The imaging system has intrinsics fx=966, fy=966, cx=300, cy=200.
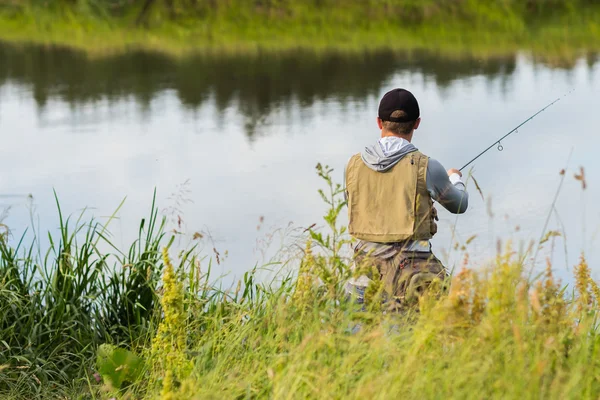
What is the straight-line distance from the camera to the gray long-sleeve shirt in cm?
415

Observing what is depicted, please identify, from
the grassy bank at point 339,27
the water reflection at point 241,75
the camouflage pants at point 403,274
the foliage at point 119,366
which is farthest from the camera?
the grassy bank at point 339,27

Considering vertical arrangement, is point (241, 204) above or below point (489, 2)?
below

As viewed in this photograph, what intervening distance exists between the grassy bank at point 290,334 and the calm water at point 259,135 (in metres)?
0.79

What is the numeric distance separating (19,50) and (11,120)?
248 inches

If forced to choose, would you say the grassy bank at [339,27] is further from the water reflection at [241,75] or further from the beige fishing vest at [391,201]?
the beige fishing vest at [391,201]

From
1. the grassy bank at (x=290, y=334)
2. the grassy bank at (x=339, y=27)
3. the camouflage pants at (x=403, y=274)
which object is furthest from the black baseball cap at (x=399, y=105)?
the grassy bank at (x=339, y=27)

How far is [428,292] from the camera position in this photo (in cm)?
387

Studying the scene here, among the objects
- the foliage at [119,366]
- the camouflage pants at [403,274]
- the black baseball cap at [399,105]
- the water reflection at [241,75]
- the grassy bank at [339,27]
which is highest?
the black baseball cap at [399,105]

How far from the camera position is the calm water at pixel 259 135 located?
825cm

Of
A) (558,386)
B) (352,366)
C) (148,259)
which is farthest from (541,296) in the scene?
(148,259)

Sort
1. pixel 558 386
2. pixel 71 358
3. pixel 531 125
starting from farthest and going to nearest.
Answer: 1. pixel 531 125
2. pixel 71 358
3. pixel 558 386

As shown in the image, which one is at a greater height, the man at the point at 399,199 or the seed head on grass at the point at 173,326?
the man at the point at 399,199

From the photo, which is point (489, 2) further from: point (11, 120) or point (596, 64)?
point (11, 120)

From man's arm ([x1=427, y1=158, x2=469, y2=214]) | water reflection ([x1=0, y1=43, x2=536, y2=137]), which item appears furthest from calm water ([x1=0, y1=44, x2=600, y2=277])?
man's arm ([x1=427, y1=158, x2=469, y2=214])
